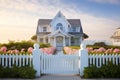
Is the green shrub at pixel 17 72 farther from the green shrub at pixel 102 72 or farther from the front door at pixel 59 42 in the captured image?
the front door at pixel 59 42

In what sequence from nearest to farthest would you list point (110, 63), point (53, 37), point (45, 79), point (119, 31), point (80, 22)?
point (45, 79), point (110, 63), point (53, 37), point (80, 22), point (119, 31)

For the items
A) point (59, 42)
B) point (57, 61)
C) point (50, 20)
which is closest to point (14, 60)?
point (57, 61)

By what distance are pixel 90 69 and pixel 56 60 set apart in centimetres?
181

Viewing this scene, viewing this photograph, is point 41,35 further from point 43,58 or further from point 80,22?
point 43,58

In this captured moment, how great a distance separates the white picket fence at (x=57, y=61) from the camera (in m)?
13.4

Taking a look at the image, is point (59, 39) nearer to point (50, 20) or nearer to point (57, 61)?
point (50, 20)

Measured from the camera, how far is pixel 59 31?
169ft

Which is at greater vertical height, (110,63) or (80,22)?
(80,22)

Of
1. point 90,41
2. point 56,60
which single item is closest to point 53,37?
point 90,41

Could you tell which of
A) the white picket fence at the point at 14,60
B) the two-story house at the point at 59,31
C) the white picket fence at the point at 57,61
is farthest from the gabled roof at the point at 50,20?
the white picket fence at the point at 14,60

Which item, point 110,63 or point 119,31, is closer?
point 110,63

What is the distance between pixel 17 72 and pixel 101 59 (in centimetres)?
423

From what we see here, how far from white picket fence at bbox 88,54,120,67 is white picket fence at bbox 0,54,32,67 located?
120 inches

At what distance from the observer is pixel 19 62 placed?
13477 millimetres
